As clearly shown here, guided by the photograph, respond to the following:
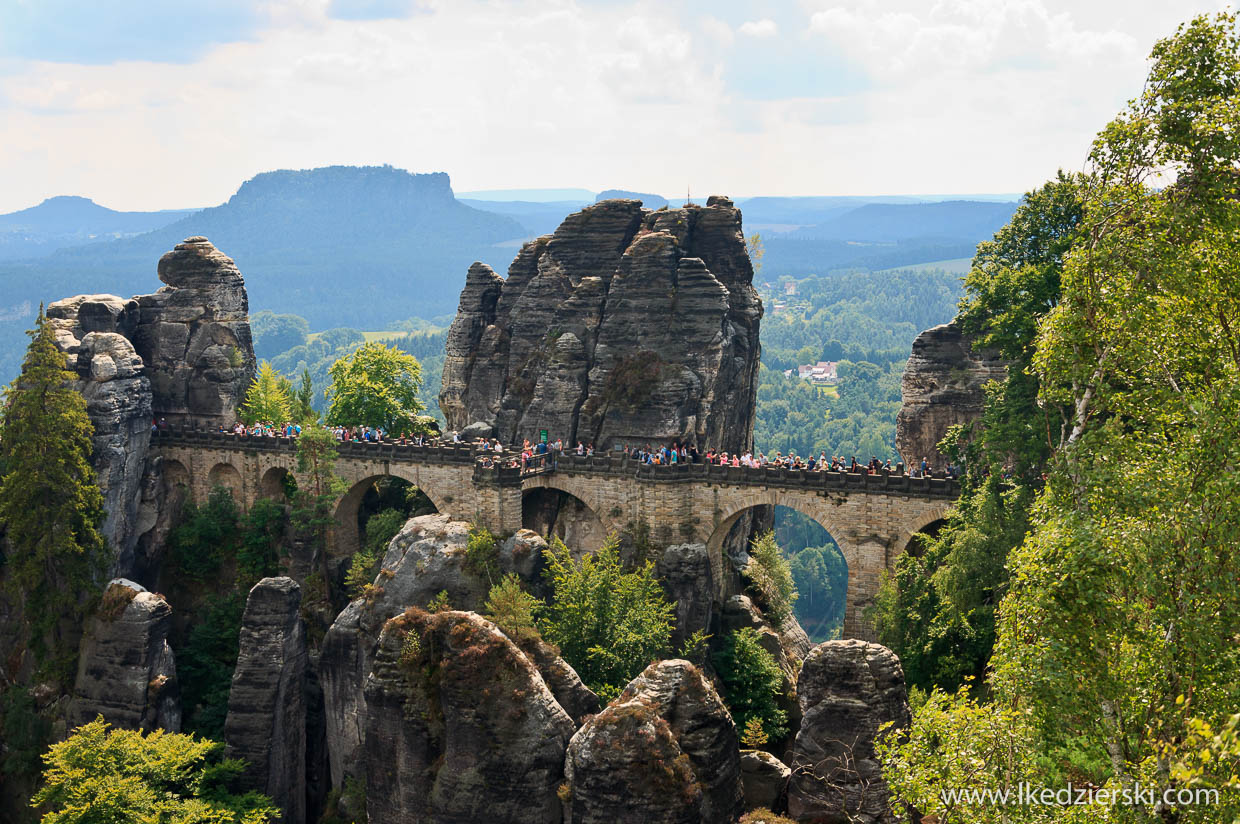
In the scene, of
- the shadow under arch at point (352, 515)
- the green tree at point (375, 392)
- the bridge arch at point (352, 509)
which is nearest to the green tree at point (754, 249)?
the green tree at point (375, 392)

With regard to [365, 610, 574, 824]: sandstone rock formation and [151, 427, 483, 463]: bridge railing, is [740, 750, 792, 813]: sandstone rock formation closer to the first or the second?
[365, 610, 574, 824]: sandstone rock formation

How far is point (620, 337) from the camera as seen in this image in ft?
180

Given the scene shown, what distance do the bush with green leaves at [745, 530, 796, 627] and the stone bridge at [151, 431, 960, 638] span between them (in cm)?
252

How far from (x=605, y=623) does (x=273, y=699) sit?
15954mm

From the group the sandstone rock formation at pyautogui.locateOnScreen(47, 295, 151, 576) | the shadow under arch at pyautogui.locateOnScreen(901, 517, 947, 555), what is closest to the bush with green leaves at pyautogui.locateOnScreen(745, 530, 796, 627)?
the shadow under arch at pyautogui.locateOnScreen(901, 517, 947, 555)

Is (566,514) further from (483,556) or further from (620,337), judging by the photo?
(620,337)

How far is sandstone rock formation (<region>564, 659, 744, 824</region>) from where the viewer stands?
89.9ft

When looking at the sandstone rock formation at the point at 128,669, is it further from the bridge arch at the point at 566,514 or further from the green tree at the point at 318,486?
the bridge arch at the point at 566,514

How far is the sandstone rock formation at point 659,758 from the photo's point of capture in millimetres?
27406

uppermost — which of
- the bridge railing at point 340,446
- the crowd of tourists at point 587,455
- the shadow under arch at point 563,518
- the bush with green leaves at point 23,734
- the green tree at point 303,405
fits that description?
the green tree at point 303,405

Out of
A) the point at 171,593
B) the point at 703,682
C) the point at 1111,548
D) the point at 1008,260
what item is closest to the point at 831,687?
the point at 703,682

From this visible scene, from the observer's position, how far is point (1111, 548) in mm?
16516

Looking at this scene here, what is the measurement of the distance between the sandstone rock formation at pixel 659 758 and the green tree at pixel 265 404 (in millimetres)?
37692

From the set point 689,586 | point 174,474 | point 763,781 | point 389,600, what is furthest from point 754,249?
point 763,781
